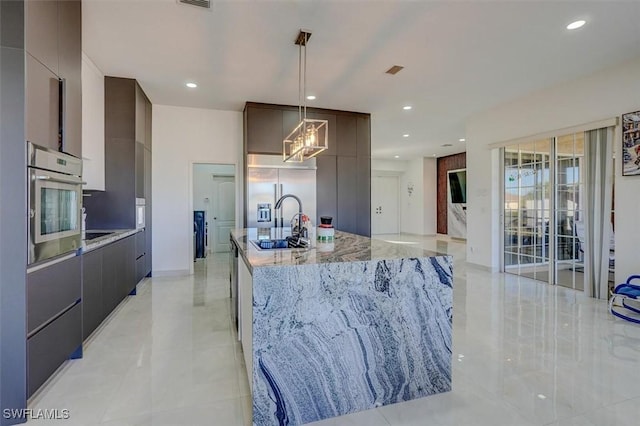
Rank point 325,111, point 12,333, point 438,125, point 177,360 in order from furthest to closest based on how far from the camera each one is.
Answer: point 438,125, point 325,111, point 177,360, point 12,333

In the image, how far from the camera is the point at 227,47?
11.2 feet

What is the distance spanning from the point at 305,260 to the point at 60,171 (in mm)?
1787

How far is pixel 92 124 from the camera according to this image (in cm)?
378

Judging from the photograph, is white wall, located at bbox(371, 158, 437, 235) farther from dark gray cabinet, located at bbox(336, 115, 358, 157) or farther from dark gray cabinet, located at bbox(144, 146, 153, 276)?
dark gray cabinet, located at bbox(144, 146, 153, 276)

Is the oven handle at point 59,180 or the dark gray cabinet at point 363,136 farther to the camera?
the dark gray cabinet at point 363,136

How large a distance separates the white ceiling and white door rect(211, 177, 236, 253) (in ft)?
10.8

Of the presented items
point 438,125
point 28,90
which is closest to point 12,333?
point 28,90

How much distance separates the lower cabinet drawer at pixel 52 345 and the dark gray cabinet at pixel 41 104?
1178 millimetres

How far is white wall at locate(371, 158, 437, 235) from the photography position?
1126 centimetres

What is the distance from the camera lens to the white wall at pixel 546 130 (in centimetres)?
374

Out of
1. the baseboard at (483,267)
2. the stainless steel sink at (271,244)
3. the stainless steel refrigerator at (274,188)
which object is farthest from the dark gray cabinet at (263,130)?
the baseboard at (483,267)

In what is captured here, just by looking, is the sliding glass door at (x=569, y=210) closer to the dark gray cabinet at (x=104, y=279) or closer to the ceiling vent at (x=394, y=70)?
the ceiling vent at (x=394, y=70)

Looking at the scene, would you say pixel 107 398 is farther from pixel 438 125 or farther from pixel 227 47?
pixel 438 125

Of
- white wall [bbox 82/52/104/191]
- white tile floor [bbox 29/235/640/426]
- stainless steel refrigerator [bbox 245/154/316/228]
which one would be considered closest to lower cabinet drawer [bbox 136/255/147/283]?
white tile floor [bbox 29/235/640/426]
